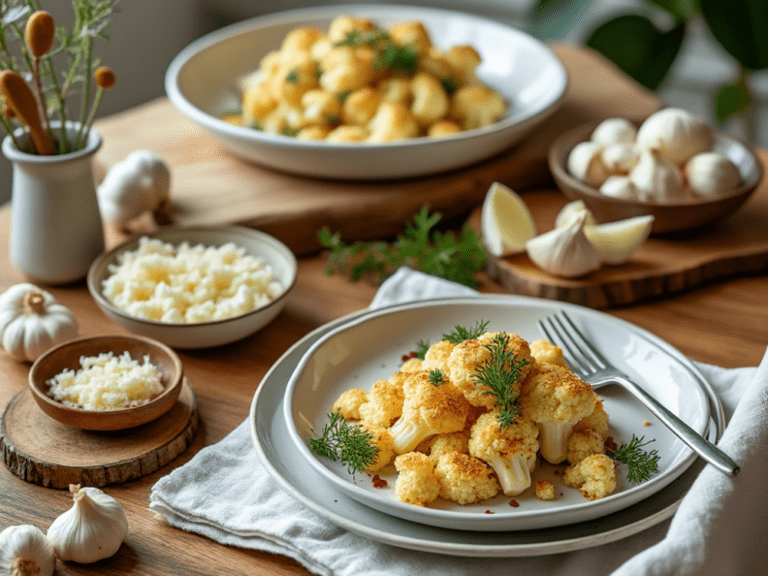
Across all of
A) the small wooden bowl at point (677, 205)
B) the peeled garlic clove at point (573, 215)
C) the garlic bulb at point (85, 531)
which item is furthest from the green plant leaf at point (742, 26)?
the garlic bulb at point (85, 531)

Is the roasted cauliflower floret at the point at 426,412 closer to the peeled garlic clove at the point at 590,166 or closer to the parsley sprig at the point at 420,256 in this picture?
the parsley sprig at the point at 420,256

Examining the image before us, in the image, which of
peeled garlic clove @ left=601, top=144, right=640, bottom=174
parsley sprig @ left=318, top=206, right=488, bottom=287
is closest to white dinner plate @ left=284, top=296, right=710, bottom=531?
parsley sprig @ left=318, top=206, right=488, bottom=287

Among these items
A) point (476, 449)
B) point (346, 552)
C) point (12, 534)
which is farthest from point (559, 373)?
point (12, 534)

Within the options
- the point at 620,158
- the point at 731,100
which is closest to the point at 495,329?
the point at 620,158

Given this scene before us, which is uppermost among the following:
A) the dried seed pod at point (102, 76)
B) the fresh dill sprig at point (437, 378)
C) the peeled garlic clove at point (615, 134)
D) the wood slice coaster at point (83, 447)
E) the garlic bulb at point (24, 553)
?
the dried seed pod at point (102, 76)

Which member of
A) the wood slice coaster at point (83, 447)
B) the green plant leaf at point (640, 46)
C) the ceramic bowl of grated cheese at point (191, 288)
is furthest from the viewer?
the green plant leaf at point (640, 46)

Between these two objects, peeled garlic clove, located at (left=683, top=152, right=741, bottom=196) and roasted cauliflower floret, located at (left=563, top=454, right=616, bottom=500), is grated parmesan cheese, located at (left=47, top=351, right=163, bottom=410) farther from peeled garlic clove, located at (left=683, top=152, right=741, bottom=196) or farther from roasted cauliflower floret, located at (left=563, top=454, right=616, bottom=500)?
peeled garlic clove, located at (left=683, top=152, right=741, bottom=196)

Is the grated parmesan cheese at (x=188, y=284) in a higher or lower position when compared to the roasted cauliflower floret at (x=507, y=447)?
lower
